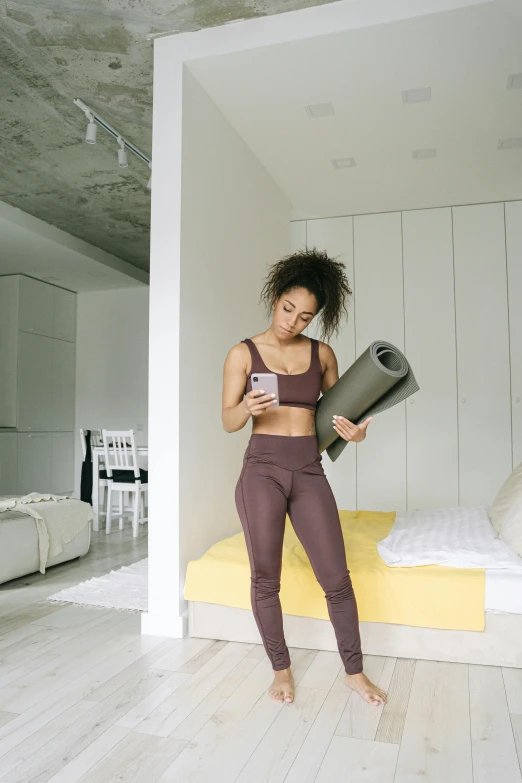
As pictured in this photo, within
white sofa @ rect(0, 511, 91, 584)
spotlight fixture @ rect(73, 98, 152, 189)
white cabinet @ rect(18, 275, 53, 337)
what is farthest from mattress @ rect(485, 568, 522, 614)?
white cabinet @ rect(18, 275, 53, 337)

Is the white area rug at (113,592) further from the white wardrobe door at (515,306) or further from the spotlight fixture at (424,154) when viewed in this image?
the spotlight fixture at (424,154)

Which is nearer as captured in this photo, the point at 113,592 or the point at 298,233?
the point at 113,592

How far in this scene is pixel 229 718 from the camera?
75.0 inches

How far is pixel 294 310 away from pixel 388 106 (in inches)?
75.6

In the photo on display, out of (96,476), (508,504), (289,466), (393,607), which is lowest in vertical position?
(393,607)

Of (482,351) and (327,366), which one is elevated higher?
(482,351)

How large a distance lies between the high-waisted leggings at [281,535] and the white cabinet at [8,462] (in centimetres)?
551

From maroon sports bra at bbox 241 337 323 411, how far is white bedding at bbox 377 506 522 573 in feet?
2.64

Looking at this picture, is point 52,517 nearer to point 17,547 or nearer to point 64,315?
point 17,547

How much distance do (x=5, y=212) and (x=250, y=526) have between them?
182 inches

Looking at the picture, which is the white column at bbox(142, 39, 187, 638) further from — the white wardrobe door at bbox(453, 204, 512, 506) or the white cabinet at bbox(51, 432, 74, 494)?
the white cabinet at bbox(51, 432, 74, 494)

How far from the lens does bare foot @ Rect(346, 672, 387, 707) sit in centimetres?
200

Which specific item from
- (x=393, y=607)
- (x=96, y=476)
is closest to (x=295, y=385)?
(x=393, y=607)

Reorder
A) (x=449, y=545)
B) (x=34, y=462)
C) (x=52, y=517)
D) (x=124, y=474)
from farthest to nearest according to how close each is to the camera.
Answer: (x=34, y=462) < (x=124, y=474) < (x=52, y=517) < (x=449, y=545)
